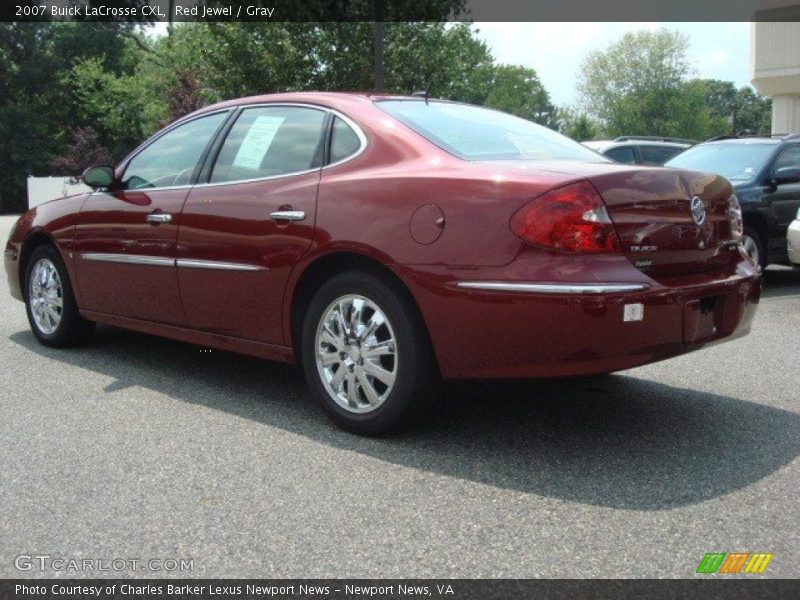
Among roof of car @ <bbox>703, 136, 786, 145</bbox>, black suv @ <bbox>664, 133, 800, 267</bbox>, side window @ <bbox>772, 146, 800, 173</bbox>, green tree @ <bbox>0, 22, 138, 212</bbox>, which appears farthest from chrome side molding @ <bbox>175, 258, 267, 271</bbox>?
green tree @ <bbox>0, 22, 138, 212</bbox>

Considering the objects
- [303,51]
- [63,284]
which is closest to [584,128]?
[303,51]

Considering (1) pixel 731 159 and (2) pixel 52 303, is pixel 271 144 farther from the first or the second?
(1) pixel 731 159

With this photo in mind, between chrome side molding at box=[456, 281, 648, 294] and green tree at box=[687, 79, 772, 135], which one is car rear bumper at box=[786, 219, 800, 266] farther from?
green tree at box=[687, 79, 772, 135]

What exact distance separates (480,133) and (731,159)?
21.8 ft

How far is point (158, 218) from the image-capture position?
5.40m

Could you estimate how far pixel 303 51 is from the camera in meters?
27.0

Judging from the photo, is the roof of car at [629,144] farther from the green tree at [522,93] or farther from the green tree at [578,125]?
the green tree at [522,93]

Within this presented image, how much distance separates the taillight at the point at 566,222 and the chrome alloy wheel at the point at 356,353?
80 cm

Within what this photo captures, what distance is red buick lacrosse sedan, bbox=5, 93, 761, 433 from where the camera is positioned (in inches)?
150

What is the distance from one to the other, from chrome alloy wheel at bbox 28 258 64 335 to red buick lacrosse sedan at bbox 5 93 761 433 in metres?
0.88

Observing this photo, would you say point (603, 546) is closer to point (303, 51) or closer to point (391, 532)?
point (391, 532)

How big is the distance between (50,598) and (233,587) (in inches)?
20.6

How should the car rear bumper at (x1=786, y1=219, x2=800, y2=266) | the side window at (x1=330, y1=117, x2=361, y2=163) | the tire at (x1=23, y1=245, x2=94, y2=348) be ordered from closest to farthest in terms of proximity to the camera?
the side window at (x1=330, y1=117, x2=361, y2=163), the tire at (x1=23, y1=245, x2=94, y2=348), the car rear bumper at (x1=786, y1=219, x2=800, y2=266)

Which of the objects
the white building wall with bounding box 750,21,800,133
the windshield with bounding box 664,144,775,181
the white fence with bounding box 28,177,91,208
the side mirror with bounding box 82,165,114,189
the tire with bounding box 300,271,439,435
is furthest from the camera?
the white fence with bounding box 28,177,91,208
